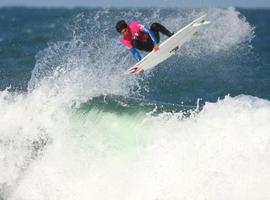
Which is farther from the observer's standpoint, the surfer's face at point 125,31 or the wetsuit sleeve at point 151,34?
the wetsuit sleeve at point 151,34

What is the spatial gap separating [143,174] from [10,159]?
124 inches

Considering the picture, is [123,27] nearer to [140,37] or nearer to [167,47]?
[140,37]

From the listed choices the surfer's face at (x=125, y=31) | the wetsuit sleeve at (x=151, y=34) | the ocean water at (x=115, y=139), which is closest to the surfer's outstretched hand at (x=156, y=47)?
the wetsuit sleeve at (x=151, y=34)

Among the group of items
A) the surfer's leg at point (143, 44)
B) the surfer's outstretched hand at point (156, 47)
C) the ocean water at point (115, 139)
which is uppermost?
the surfer's leg at point (143, 44)

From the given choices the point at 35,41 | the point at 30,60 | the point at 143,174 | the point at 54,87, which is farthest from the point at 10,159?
the point at 35,41

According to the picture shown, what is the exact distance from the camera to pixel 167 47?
12.4m

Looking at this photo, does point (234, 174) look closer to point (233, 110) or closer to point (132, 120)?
point (233, 110)

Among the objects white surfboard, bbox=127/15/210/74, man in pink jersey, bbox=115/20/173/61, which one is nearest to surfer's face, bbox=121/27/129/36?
man in pink jersey, bbox=115/20/173/61

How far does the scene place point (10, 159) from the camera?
460 inches

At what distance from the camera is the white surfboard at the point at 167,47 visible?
12109mm

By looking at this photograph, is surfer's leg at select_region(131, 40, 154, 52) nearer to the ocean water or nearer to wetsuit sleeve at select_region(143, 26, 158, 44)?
wetsuit sleeve at select_region(143, 26, 158, 44)

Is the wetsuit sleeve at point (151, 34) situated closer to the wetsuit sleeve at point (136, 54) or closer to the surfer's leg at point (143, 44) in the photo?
the surfer's leg at point (143, 44)

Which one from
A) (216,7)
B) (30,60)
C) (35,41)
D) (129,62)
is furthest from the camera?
(35,41)

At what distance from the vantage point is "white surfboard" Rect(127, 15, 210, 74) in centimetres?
1211
